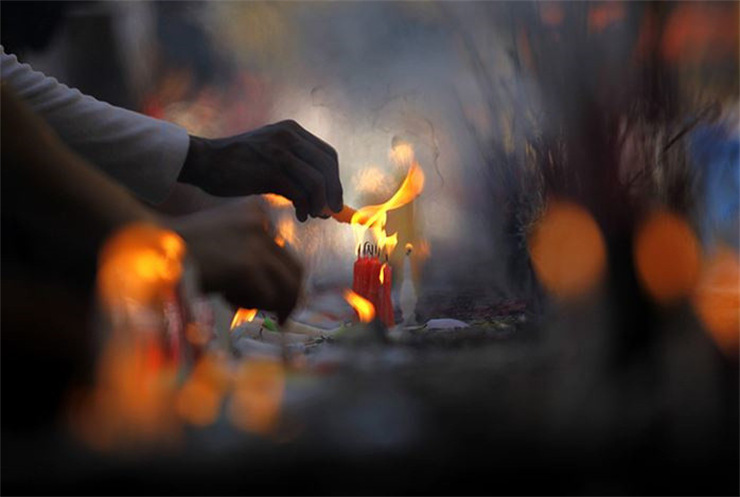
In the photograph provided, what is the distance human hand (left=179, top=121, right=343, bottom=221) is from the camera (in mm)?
1104

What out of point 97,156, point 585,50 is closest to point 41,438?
point 97,156

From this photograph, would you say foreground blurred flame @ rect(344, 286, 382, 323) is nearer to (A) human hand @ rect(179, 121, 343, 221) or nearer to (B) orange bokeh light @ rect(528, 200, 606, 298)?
(A) human hand @ rect(179, 121, 343, 221)

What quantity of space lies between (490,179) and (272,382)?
429 mm

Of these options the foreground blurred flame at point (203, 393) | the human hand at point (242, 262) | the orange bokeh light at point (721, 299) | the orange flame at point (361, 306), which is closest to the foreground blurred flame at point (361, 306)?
the orange flame at point (361, 306)

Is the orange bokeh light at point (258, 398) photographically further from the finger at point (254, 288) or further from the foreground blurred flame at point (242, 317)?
the finger at point (254, 288)

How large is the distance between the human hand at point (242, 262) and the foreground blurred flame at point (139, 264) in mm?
24

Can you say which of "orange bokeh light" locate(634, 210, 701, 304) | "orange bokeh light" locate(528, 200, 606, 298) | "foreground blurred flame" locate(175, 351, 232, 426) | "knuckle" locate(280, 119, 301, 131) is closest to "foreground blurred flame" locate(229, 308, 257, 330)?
"foreground blurred flame" locate(175, 351, 232, 426)

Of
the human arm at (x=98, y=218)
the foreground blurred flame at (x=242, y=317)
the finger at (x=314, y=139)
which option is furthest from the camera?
the finger at (x=314, y=139)

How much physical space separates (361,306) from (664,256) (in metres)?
0.46

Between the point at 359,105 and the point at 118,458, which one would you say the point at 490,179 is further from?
the point at 118,458

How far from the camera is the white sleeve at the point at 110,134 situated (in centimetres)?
101

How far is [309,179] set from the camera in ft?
3.60

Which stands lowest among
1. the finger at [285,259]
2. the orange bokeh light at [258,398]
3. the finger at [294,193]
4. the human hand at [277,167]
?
the orange bokeh light at [258,398]

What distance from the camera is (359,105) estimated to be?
1172 millimetres
